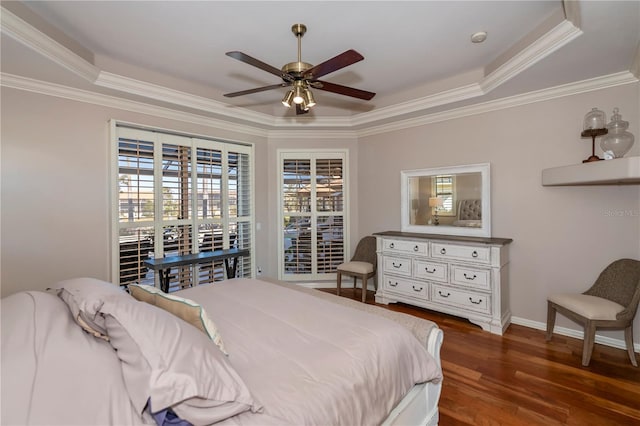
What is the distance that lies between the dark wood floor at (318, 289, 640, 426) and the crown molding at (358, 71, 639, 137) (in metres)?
2.49

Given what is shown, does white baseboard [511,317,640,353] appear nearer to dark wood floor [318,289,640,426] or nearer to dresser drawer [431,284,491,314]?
dark wood floor [318,289,640,426]

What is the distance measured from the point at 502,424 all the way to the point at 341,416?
A: 1410mm

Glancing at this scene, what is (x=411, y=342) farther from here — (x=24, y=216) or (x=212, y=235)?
(x=24, y=216)

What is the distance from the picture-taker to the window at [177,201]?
3.26 meters

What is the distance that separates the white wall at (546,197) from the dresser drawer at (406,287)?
0.98 m

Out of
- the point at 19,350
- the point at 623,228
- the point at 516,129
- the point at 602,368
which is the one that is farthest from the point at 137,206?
the point at 623,228

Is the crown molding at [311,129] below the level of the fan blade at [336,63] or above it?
above

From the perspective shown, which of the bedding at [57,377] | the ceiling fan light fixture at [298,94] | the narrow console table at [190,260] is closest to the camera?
the bedding at [57,377]

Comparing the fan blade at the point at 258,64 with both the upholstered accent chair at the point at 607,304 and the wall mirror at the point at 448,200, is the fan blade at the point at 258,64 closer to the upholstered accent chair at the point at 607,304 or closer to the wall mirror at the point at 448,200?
the wall mirror at the point at 448,200

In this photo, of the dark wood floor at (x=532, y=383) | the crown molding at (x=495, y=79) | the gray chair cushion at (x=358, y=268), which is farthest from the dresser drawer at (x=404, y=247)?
the crown molding at (x=495, y=79)

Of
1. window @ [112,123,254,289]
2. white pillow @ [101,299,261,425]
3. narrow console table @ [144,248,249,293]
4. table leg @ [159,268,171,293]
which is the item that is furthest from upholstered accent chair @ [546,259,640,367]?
table leg @ [159,268,171,293]

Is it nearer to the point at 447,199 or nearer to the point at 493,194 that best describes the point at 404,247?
the point at 447,199

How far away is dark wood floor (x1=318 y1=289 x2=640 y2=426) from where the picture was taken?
193 centimetres

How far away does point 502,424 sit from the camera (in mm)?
1865
